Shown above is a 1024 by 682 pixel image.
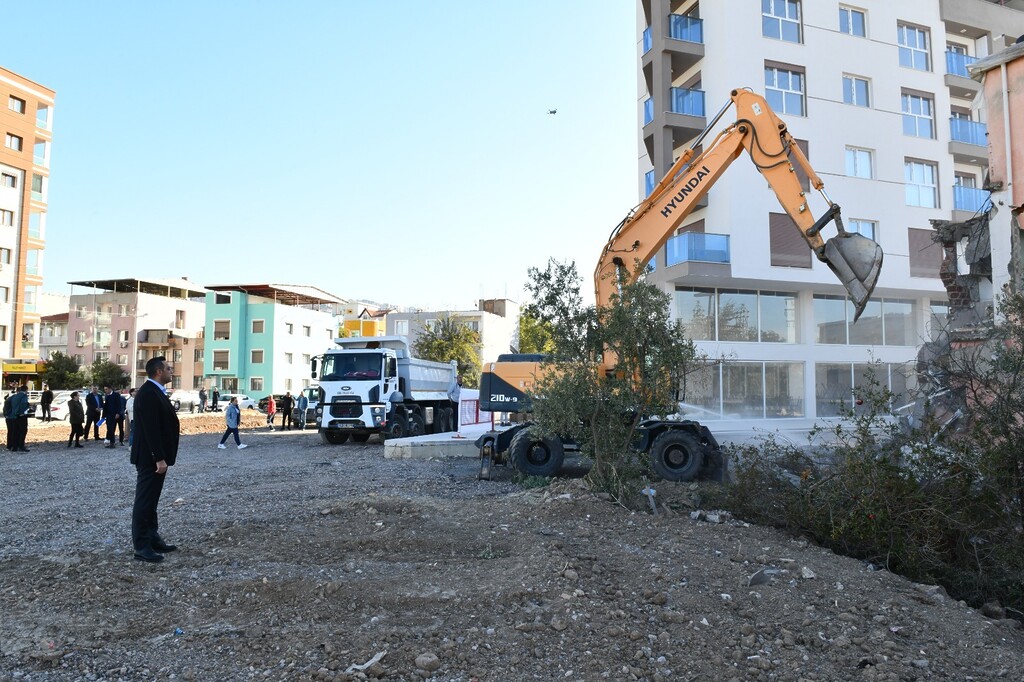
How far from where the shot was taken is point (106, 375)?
57.4 m

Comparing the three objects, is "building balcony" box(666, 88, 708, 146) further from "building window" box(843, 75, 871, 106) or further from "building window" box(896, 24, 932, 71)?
"building window" box(896, 24, 932, 71)

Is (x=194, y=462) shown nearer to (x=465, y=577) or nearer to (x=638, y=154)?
(x=465, y=577)

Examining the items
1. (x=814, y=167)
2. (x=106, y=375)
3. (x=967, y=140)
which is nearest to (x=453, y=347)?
(x=814, y=167)

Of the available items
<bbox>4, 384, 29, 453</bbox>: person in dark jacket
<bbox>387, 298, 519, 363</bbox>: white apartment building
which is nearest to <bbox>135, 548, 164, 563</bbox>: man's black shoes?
<bbox>4, 384, 29, 453</bbox>: person in dark jacket

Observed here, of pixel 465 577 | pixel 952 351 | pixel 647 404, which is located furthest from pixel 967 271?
pixel 465 577

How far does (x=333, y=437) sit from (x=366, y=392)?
75.7 inches

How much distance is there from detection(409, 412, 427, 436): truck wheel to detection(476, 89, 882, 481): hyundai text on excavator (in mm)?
8384

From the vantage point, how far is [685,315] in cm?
2488

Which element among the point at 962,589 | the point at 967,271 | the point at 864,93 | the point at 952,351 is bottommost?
the point at 962,589

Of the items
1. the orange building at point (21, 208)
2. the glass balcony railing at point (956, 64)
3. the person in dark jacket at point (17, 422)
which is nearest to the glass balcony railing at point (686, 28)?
the glass balcony railing at point (956, 64)

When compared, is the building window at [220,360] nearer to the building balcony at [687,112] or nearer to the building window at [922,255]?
the building balcony at [687,112]

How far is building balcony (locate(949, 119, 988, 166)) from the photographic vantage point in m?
27.0

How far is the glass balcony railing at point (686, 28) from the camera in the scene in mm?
25141

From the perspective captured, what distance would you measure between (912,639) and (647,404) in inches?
162
